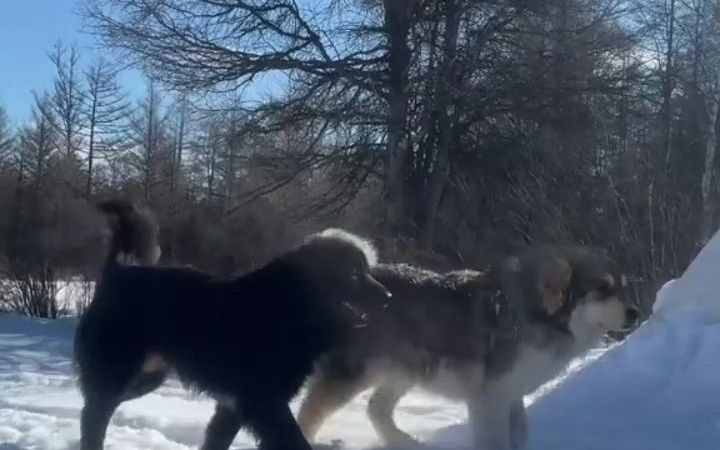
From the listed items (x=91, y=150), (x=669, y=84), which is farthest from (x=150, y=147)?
(x=669, y=84)

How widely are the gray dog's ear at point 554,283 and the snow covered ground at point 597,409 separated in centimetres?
81

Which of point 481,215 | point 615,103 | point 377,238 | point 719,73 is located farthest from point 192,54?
point 719,73

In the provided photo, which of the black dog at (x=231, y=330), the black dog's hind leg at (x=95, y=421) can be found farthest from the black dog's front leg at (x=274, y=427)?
the black dog's hind leg at (x=95, y=421)

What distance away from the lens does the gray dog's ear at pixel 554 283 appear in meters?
6.57

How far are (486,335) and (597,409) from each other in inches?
37.9

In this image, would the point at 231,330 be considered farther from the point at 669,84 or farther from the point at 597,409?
the point at 669,84

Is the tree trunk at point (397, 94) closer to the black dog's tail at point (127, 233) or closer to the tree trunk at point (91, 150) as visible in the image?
the tree trunk at point (91, 150)

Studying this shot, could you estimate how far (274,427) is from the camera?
550cm

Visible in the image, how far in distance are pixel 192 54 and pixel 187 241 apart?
3.36 meters

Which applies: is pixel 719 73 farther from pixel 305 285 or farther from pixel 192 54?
pixel 305 285

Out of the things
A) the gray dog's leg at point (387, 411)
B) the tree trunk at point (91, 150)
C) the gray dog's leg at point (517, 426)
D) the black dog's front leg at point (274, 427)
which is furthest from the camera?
the tree trunk at point (91, 150)

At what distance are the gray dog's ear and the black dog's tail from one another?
2.62m

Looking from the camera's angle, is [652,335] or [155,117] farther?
[155,117]

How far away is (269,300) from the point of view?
5566mm
